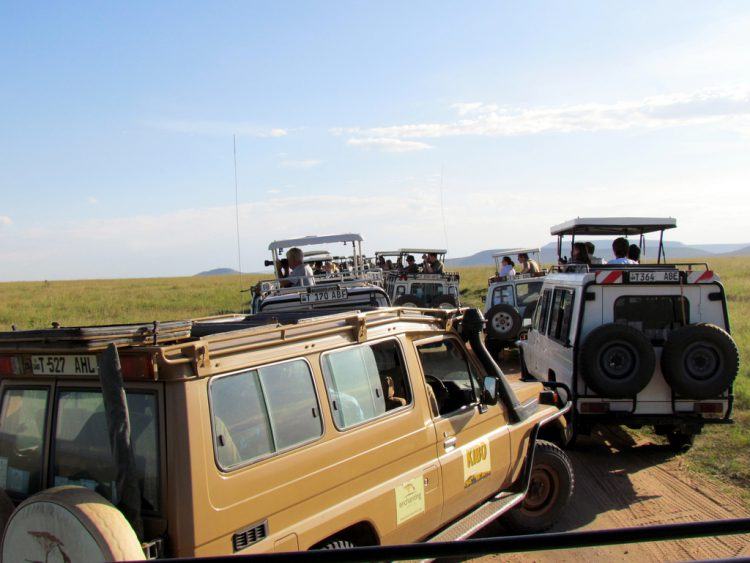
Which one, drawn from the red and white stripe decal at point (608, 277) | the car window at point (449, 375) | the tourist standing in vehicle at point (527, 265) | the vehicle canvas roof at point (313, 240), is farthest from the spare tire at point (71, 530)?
the tourist standing in vehicle at point (527, 265)

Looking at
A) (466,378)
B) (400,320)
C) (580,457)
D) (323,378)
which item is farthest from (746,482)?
(323,378)

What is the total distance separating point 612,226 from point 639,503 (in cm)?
500

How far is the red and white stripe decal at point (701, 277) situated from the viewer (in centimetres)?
695

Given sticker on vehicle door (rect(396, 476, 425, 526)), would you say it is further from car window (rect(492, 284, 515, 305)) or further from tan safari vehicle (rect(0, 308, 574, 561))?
car window (rect(492, 284, 515, 305))

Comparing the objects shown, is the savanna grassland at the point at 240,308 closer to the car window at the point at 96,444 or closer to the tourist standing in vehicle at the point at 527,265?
the tourist standing in vehicle at the point at 527,265

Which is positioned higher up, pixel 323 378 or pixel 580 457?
pixel 323 378

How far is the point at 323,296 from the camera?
983 cm

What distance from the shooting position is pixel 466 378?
506cm

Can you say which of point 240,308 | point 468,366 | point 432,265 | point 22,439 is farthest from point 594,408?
point 240,308

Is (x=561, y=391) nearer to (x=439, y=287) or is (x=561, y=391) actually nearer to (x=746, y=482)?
(x=746, y=482)

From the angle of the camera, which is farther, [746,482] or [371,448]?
[746,482]

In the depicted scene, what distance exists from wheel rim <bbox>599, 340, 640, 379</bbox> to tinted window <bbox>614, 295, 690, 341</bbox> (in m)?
0.54

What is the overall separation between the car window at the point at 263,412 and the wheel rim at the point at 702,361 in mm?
4462

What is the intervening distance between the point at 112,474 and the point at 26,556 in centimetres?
46
